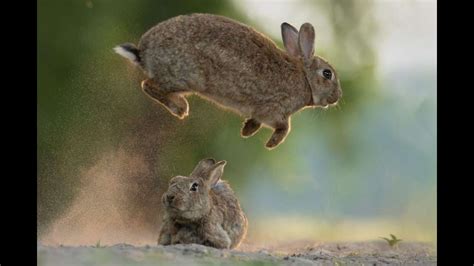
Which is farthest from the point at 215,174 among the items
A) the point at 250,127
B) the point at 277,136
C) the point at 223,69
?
the point at 223,69

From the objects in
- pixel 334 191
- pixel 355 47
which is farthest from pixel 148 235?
pixel 355 47

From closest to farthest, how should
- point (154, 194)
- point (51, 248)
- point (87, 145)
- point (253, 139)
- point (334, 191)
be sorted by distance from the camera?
point (51, 248) < point (87, 145) < point (154, 194) < point (334, 191) < point (253, 139)

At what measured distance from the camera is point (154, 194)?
10008mm

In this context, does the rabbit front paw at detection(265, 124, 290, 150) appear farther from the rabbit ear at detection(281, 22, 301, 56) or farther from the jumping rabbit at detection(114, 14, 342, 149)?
the rabbit ear at detection(281, 22, 301, 56)

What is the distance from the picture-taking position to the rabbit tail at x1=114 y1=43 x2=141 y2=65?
7594 mm

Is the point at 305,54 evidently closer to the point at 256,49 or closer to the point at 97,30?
the point at 256,49

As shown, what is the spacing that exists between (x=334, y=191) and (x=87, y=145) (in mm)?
3394

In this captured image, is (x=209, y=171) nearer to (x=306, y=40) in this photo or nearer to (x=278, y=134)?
(x=278, y=134)

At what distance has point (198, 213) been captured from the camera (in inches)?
300

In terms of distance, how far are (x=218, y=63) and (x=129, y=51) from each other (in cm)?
76

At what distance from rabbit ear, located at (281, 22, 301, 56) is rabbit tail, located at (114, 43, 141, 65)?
1.36 metres

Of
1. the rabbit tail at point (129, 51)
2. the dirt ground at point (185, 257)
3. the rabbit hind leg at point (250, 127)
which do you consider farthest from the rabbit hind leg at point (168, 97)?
the dirt ground at point (185, 257)

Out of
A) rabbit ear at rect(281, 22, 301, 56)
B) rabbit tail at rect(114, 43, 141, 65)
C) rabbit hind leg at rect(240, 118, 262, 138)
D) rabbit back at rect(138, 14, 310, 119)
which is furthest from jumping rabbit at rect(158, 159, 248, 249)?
rabbit ear at rect(281, 22, 301, 56)

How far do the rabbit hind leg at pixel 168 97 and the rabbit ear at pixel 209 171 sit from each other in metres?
0.60
